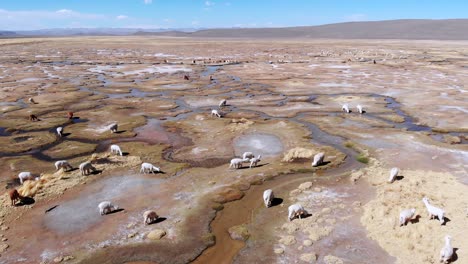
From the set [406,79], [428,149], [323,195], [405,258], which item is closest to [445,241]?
[405,258]

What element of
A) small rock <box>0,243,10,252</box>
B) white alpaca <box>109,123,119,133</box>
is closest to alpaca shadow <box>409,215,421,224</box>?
small rock <box>0,243,10,252</box>

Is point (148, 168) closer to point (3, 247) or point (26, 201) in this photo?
point (26, 201)

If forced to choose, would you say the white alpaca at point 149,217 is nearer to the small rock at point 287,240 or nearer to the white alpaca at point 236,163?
the small rock at point 287,240

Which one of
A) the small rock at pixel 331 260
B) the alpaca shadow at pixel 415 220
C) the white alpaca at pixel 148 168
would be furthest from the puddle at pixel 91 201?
the alpaca shadow at pixel 415 220

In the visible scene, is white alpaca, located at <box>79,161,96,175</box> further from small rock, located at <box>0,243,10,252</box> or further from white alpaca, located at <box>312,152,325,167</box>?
white alpaca, located at <box>312,152,325,167</box>

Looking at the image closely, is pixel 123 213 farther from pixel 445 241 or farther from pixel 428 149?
pixel 428 149

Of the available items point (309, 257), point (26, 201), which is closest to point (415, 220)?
point (309, 257)

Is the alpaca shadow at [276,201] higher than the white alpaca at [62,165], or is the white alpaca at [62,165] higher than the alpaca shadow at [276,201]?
the white alpaca at [62,165]

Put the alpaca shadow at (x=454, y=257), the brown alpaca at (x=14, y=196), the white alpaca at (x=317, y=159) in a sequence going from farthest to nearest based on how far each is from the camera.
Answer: the white alpaca at (x=317, y=159) → the brown alpaca at (x=14, y=196) → the alpaca shadow at (x=454, y=257)

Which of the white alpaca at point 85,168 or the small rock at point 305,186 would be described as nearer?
the small rock at point 305,186
